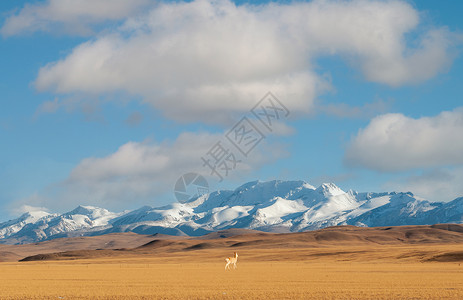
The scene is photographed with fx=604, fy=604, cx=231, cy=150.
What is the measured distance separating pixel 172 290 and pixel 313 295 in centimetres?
1180

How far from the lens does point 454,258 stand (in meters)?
104

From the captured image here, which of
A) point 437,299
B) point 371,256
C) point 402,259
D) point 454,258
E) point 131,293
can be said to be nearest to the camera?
point 437,299

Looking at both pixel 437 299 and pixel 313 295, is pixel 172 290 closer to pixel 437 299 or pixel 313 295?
pixel 313 295

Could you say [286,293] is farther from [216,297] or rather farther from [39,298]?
[39,298]

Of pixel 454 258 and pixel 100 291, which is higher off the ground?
pixel 100 291

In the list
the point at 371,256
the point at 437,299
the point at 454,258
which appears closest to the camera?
the point at 437,299

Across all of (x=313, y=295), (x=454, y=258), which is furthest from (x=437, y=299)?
(x=454, y=258)

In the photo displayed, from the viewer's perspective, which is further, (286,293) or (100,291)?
(100,291)

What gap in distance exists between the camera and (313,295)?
41.2 metres

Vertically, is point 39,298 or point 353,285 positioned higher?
point 39,298

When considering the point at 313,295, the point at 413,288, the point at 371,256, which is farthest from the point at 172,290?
the point at 371,256

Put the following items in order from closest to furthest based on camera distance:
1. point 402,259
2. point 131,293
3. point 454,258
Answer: point 131,293 < point 454,258 < point 402,259

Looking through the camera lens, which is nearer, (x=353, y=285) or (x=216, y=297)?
(x=216, y=297)

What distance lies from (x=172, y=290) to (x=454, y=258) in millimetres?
71627
